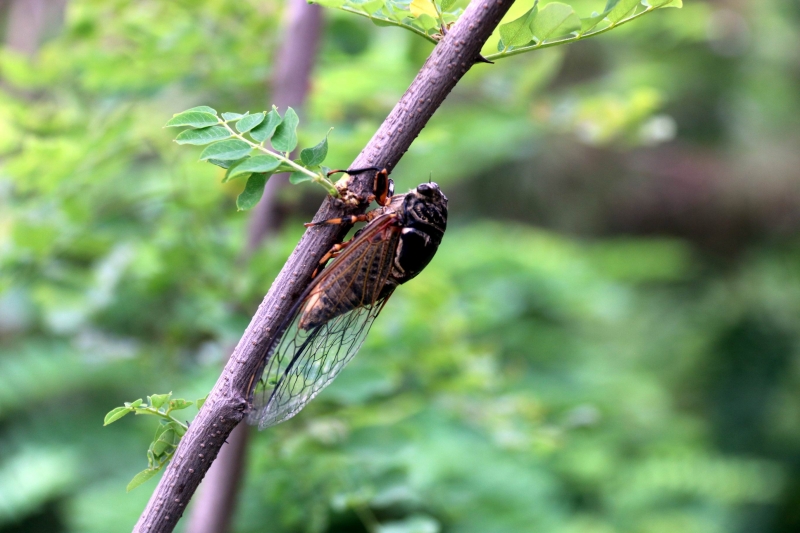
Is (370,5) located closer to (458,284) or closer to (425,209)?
(425,209)

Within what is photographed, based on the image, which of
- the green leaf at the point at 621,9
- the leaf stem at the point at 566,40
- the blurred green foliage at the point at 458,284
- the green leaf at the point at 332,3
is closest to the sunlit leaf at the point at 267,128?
the green leaf at the point at 332,3

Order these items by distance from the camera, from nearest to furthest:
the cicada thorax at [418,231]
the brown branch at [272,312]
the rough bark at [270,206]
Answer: the brown branch at [272,312]
the cicada thorax at [418,231]
the rough bark at [270,206]

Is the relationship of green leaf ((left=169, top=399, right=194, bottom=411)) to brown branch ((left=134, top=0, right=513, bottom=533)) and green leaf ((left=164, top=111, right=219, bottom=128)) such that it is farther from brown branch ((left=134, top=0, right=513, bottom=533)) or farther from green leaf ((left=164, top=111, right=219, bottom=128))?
green leaf ((left=164, top=111, right=219, bottom=128))

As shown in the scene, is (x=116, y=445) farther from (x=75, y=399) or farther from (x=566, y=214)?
(x=566, y=214)

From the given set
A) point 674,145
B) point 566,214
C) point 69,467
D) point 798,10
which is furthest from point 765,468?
point 69,467

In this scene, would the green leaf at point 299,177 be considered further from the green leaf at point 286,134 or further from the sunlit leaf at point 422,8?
the sunlit leaf at point 422,8

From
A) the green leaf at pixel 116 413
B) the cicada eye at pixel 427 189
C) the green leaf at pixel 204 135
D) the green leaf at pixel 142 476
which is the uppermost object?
the cicada eye at pixel 427 189

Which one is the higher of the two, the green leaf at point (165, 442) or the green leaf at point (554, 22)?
the green leaf at point (554, 22)
